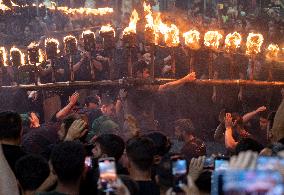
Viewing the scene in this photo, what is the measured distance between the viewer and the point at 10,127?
15.1 ft

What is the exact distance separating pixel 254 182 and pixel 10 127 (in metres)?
3.04

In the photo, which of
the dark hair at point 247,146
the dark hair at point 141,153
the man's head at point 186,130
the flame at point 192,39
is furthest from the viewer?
the flame at point 192,39

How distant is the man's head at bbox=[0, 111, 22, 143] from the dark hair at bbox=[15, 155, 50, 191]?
88 centimetres

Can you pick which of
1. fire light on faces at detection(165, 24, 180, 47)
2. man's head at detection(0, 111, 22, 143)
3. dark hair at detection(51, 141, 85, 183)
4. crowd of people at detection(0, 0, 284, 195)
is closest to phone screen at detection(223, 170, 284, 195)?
crowd of people at detection(0, 0, 284, 195)

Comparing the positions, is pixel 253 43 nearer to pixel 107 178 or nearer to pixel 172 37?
pixel 172 37

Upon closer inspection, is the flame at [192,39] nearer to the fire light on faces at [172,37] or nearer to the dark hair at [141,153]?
the fire light on faces at [172,37]

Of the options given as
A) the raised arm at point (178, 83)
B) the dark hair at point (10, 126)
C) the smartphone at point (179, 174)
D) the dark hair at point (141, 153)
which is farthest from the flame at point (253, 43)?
the smartphone at point (179, 174)

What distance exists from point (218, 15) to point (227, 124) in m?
13.0

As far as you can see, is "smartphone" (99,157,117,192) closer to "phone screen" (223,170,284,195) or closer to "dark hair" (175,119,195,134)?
"phone screen" (223,170,284,195)

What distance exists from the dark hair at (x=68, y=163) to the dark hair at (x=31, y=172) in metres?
0.13

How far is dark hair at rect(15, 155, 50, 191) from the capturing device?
3.67 m

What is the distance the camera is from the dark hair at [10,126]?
15.0 ft

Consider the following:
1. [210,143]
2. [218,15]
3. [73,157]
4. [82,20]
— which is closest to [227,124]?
[210,143]

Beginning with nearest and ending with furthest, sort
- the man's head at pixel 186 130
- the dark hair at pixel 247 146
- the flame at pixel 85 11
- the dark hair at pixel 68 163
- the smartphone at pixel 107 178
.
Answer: the smartphone at pixel 107 178
the dark hair at pixel 68 163
the dark hair at pixel 247 146
the man's head at pixel 186 130
the flame at pixel 85 11
